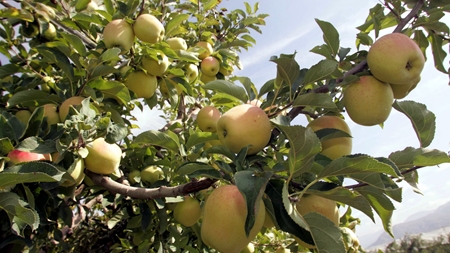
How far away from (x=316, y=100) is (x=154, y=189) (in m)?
0.87

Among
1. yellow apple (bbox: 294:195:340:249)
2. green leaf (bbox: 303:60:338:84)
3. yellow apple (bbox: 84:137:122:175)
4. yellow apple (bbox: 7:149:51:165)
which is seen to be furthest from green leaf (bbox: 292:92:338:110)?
yellow apple (bbox: 7:149:51:165)

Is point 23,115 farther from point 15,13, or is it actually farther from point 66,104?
point 15,13

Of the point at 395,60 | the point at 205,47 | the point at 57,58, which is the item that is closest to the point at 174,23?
A: the point at 205,47

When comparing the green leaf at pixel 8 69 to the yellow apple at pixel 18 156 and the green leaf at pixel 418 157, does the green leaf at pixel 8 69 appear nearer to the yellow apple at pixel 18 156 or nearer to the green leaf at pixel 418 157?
the yellow apple at pixel 18 156

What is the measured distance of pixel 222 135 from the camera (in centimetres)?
150

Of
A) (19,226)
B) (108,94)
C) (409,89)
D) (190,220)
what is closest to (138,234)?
(190,220)

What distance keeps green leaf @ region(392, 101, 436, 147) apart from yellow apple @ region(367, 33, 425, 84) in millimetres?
158

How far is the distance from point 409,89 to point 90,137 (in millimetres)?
1695

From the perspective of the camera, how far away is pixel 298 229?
118cm

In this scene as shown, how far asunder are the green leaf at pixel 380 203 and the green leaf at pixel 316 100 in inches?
14.5

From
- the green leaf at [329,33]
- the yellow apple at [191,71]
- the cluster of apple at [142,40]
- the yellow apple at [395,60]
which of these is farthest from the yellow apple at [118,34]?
the yellow apple at [395,60]

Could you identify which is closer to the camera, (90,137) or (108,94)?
(90,137)

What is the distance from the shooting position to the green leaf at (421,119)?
137cm

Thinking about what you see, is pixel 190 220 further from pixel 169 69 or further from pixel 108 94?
pixel 169 69
